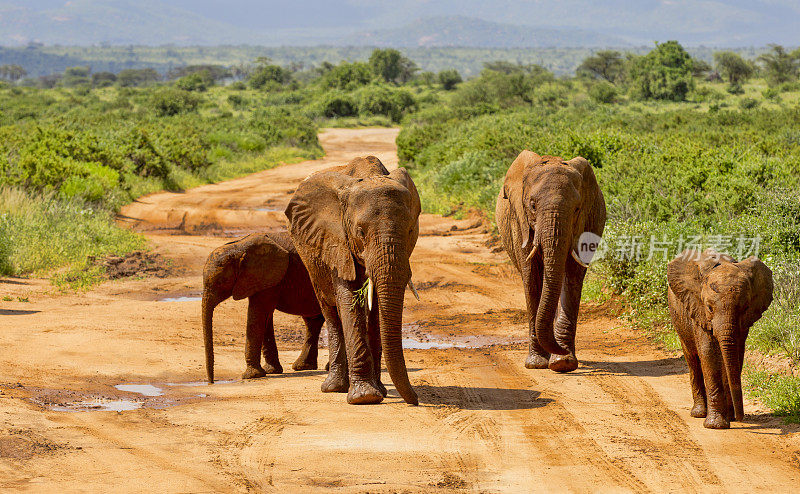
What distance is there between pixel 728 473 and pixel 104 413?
466cm

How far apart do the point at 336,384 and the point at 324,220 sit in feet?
4.92

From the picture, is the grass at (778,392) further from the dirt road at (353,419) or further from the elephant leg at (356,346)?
the elephant leg at (356,346)

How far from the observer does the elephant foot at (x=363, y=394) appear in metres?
7.86

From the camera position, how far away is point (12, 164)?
20.4 meters

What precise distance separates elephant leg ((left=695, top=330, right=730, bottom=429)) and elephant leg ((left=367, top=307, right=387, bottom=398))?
259 cm

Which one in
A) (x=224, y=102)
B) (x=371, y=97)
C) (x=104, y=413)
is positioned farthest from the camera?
(x=224, y=102)

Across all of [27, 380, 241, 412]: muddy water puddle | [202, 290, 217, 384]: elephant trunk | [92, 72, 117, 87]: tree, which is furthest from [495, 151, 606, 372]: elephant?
[92, 72, 117, 87]: tree

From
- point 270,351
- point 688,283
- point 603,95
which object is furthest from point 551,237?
point 603,95

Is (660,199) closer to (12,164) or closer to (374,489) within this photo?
(374,489)

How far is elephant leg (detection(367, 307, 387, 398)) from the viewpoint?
803 centimetres

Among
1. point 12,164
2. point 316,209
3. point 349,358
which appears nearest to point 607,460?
point 349,358

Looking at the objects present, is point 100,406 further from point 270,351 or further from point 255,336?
point 270,351

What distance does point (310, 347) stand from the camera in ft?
32.5

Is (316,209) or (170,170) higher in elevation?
(316,209)
